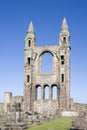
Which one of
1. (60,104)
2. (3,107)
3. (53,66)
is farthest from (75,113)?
(3,107)

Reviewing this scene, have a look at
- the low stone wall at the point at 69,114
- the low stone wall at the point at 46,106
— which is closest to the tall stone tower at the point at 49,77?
the low stone wall at the point at 46,106

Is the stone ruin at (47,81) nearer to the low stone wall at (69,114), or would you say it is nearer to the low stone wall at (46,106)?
the low stone wall at (46,106)

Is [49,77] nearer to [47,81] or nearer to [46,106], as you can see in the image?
[47,81]

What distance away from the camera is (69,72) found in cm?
4359

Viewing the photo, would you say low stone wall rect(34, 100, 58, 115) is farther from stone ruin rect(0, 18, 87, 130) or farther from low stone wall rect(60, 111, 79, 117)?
low stone wall rect(60, 111, 79, 117)

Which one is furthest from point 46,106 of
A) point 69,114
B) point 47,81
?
point 69,114

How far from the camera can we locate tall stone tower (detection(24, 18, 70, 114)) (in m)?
43.4

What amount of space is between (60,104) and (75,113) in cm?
566

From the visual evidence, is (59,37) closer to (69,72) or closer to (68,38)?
(68,38)

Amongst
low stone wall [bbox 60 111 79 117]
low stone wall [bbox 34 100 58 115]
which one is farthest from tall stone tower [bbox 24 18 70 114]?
low stone wall [bbox 60 111 79 117]

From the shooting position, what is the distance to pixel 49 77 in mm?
44438

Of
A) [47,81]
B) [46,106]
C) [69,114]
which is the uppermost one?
[47,81]

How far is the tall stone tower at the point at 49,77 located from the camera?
43406 mm

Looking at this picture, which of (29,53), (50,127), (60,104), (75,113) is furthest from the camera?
(29,53)
